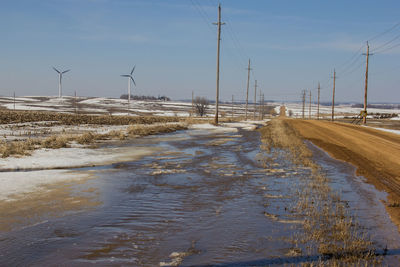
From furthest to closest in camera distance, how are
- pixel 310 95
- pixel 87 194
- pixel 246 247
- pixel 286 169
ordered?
1. pixel 310 95
2. pixel 286 169
3. pixel 87 194
4. pixel 246 247

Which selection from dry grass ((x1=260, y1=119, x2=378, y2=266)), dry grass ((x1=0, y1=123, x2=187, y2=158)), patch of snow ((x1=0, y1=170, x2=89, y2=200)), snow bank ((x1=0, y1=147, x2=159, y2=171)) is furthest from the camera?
dry grass ((x1=0, y1=123, x2=187, y2=158))

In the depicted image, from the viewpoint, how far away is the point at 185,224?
6.96 meters

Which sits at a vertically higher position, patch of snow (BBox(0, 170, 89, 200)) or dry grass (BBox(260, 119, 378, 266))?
dry grass (BBox(260, 119, 378, 266))

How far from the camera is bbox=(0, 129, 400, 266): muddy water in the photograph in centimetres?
540

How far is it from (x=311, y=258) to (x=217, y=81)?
37026 millimetres

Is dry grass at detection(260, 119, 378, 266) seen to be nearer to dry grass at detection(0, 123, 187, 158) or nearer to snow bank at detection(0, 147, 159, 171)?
snow bank at detection(0, 147, 159, 171)

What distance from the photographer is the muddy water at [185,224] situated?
17.7 feet

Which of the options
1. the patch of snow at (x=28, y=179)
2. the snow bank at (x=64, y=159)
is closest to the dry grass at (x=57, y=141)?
the snow bank at (x=64, y=159)

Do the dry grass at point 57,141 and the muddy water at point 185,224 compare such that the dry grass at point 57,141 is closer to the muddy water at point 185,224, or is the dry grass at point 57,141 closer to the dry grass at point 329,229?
the muddy water at point 185,224

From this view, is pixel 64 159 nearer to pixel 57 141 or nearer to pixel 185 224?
pixel 57 141

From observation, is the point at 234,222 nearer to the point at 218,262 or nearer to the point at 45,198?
the point at 218,262

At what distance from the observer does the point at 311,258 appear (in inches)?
209

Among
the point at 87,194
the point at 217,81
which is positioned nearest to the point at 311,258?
the point at 87,194

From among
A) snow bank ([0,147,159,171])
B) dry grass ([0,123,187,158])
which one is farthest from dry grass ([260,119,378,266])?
dry grass ([0,123,187,158])
